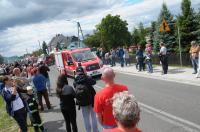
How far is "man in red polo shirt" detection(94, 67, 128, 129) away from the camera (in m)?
5.51

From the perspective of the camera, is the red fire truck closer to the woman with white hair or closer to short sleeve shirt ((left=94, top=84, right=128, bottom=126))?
short sleeve shirt ((left=94, top=84, right=128, bottom=126))

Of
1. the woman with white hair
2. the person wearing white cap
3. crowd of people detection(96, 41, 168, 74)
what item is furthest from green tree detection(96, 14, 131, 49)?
the woman with white hair

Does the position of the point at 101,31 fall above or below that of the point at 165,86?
above

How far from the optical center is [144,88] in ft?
51.6

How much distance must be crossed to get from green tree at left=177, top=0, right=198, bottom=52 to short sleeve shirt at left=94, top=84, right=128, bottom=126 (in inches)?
1242

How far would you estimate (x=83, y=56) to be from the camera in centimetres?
2503

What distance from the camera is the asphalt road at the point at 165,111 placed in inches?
344

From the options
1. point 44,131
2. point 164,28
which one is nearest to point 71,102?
point 44,131

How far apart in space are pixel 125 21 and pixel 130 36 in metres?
4.89

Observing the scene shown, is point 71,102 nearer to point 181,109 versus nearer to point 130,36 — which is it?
point 181,109

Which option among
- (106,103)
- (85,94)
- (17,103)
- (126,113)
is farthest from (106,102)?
(17,103)

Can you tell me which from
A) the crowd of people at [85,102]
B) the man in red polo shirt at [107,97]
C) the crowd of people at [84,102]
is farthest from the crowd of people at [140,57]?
the man in red polo shirt at [107,97]

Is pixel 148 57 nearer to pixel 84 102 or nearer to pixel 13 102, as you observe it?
pixel 13 102

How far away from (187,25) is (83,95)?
102ft
